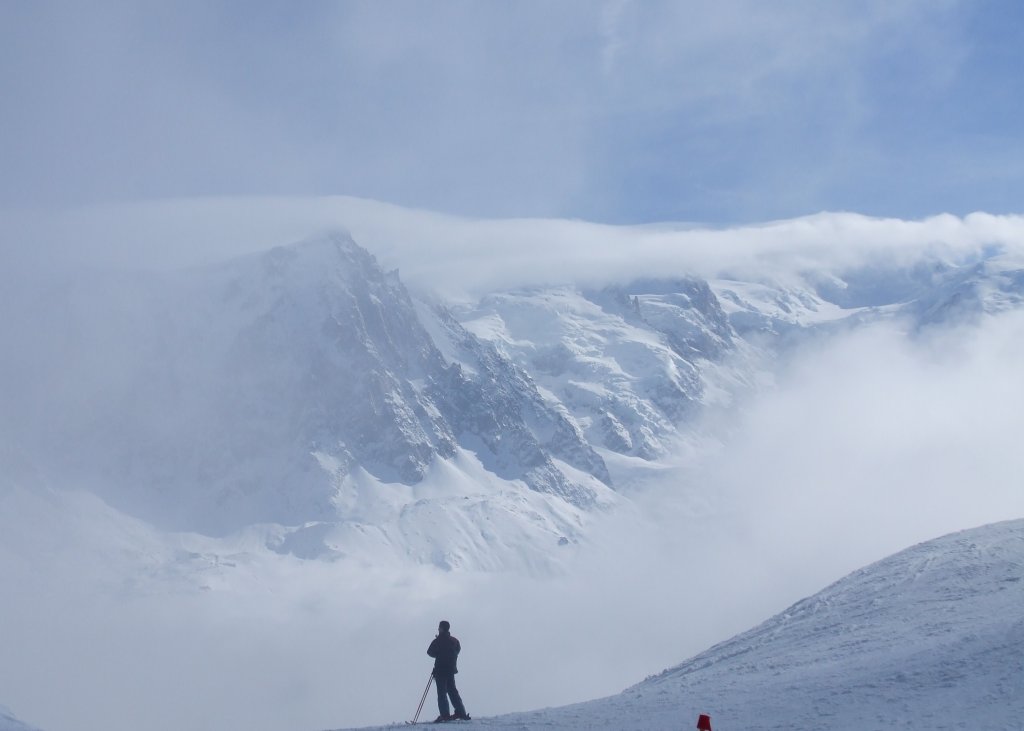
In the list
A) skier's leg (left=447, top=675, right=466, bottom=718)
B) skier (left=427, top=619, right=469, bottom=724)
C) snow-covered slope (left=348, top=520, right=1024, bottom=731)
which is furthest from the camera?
skier's leg (left=447, top=675, right=466, bottom=718)

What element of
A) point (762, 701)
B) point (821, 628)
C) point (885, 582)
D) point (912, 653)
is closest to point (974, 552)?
point (885, 582)

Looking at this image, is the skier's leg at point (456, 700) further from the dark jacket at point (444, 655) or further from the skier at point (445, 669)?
the dark jacket at point (444, 655)

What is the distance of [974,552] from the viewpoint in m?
32.8

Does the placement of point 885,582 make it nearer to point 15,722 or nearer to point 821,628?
point 821,628

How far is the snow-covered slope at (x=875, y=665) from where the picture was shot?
70.6 feet

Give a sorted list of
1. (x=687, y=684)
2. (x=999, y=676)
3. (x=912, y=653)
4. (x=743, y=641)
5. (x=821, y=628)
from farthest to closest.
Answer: (x=743, y=641) < (x=821, y=628) < (x=687, y=684) < (x=912, y=653) < (x=999, y=676)

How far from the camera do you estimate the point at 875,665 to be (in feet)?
80.6

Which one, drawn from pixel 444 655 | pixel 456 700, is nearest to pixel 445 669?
pixel 444 655

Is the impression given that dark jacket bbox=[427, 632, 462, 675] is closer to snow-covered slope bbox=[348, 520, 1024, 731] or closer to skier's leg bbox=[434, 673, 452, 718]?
skier's leg bbox=[434, 673, 452, 718]

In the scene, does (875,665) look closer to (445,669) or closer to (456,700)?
(456,700)

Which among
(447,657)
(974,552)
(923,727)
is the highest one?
(974,552)

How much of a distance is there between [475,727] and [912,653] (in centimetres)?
994

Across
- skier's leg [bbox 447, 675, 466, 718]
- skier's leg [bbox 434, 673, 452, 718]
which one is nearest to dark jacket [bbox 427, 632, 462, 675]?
skier's leg [bbox 434, 673, 452, 718]

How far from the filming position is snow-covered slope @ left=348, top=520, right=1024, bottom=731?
2152cm
